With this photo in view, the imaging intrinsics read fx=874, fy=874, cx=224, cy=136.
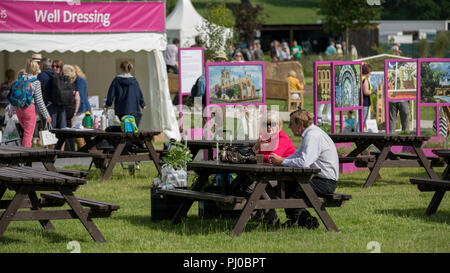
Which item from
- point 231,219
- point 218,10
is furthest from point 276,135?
point 218,10

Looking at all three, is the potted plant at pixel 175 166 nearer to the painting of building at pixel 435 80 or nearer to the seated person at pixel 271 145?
the seated person at pixel 271 145

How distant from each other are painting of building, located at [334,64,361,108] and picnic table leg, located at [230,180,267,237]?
20.6ft

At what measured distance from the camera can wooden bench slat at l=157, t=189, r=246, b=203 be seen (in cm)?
803

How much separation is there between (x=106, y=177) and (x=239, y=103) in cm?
281

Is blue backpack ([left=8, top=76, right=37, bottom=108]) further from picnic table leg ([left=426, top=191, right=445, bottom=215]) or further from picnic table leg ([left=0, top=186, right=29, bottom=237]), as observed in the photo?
picnic table leg ([left=426, top=191, right=445, bottom=215])

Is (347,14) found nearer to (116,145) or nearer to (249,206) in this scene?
(116,145)

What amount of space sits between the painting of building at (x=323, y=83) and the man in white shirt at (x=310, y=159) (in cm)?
581

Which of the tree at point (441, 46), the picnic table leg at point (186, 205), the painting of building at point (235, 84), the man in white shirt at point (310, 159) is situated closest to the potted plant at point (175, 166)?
the picnic table leg at point (186, 205)

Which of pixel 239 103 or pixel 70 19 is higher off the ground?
pixel 70 19

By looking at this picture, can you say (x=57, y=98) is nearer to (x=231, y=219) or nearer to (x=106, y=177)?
(x=106, y=177)

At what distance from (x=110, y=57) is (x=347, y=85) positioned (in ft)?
23.2

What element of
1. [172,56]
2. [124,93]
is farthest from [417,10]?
[124,93]

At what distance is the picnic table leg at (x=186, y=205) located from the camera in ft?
29.8

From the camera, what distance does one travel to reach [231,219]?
931 cm
